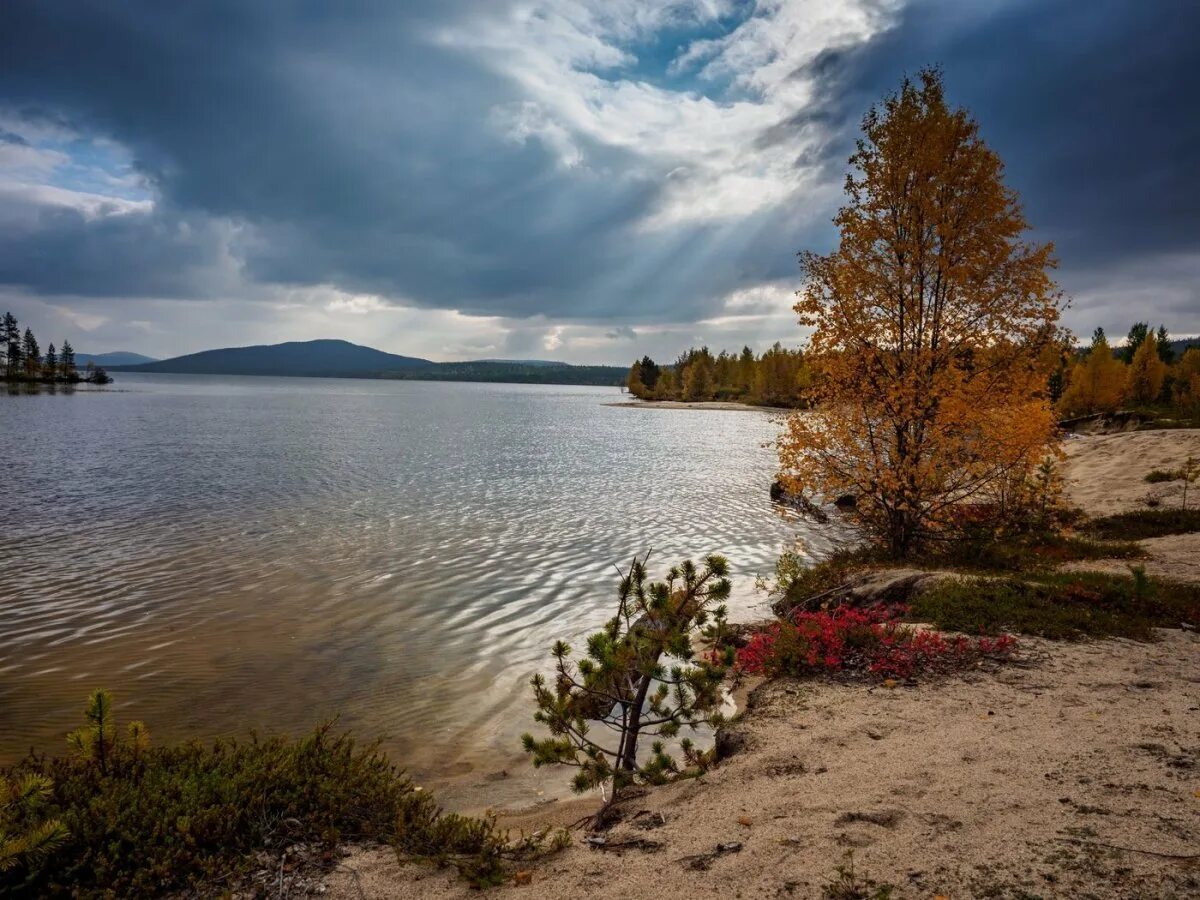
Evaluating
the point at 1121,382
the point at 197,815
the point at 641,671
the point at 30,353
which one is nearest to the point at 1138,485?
the point at 641,671

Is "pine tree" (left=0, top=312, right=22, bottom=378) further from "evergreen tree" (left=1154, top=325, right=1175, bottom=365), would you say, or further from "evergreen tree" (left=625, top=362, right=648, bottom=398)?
"evergreen tree" (left=1154, top=325, right=1175, bottom=365)

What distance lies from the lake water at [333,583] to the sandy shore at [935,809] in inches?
128

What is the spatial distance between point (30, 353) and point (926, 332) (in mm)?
230486

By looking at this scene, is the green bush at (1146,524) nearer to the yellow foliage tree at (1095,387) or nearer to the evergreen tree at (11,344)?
the yellow foliage tree at (1095,387)

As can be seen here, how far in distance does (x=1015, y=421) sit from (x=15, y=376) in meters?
229

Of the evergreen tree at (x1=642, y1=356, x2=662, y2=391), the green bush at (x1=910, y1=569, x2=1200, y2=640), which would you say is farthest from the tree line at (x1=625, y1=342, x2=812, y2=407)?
the green bush at (x1=910, y1=569, x2=1200, y2=640)

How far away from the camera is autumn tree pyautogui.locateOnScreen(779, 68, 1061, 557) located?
1522 centimetres

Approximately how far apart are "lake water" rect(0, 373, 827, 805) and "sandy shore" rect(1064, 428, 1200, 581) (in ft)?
32.5

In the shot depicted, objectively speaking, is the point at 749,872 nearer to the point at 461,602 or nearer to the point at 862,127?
the point at 461,602

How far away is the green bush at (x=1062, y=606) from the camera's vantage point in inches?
436

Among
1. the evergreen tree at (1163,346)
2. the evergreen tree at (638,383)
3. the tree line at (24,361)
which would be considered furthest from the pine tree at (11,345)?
the evergreen tree at (1163,346)

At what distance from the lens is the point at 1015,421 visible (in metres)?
14.9

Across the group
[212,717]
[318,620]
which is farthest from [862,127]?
[212,717]

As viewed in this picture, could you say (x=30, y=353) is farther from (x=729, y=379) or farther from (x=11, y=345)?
(x=729, y=379)
